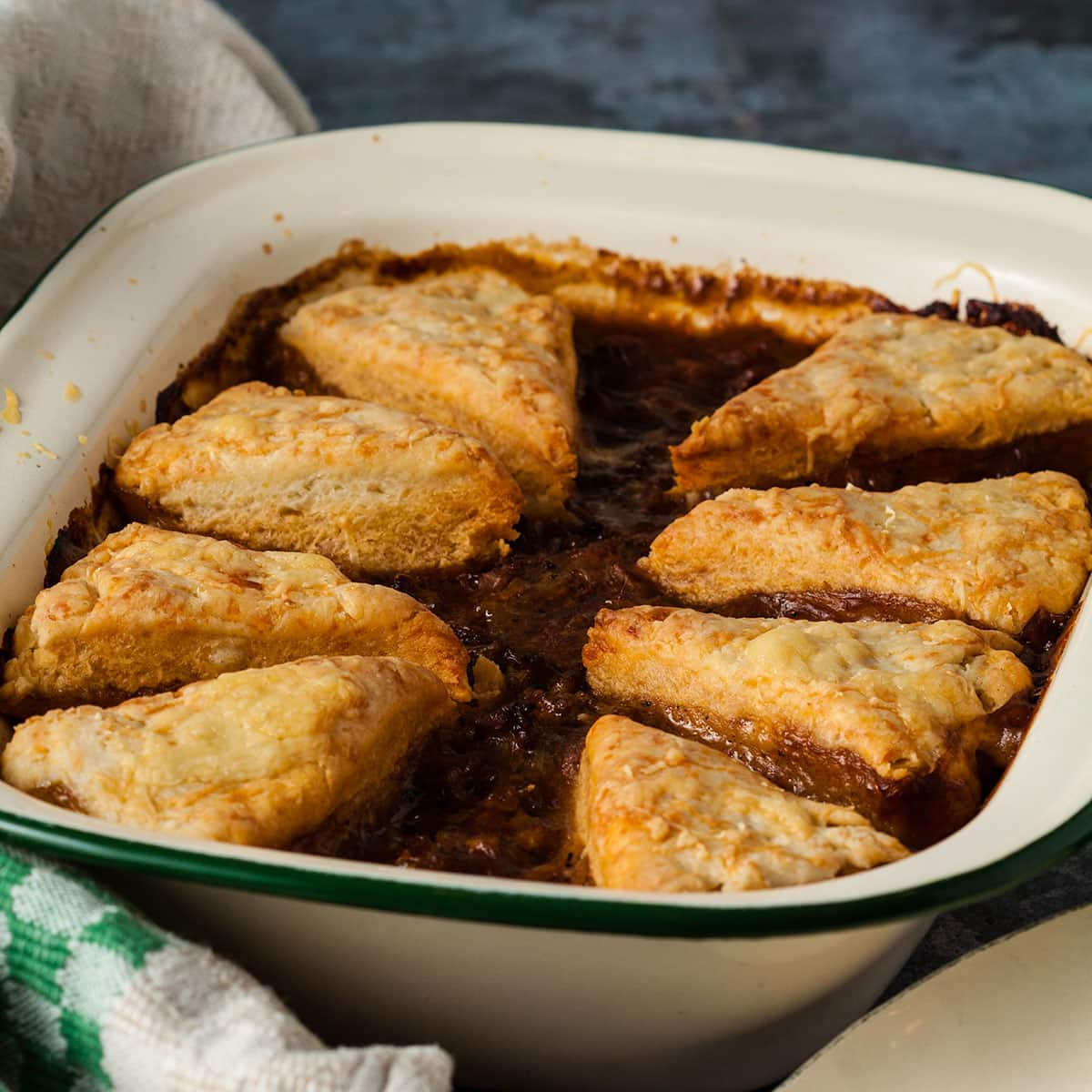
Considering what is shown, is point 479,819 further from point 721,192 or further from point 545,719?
point 721,192

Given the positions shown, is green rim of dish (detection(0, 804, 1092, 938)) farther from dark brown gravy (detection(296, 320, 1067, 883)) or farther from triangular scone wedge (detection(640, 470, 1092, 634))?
triangular scone wedge (detection(640, 470, 1092, 634))

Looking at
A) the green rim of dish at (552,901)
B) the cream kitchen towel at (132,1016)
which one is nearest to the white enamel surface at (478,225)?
the cream kitchen towel at (132,1016)

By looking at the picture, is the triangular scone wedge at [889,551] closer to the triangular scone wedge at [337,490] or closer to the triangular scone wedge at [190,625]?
the triangular scone wedge at [337,490]

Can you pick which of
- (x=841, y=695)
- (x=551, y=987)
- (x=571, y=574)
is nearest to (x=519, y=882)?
(x=551, y=987)

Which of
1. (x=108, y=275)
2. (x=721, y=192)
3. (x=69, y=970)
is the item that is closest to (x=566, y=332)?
(x=721, y=192)

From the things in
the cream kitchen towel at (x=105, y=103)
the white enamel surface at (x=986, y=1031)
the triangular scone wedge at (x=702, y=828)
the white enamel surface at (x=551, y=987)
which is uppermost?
the cream kitchen towel at (x=105, y=103)

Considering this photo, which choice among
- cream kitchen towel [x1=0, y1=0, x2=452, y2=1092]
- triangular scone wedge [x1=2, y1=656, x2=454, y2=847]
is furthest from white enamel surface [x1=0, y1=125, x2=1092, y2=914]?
cream kitchen towel [x1=0, y1=0, x2=452, y2=1092]

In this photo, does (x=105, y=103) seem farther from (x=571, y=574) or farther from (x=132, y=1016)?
(x=132, y=1016)
